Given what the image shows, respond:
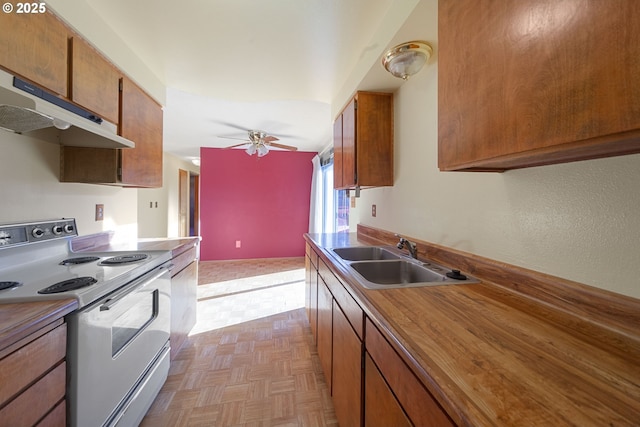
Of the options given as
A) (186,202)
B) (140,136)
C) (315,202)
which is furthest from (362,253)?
(186,202)

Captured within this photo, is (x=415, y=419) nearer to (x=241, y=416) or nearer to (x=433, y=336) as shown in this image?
(x=433, y=336)

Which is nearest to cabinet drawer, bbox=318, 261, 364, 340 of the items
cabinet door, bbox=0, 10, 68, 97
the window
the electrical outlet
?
cabinet door, bbox=0, 10, 68, 97

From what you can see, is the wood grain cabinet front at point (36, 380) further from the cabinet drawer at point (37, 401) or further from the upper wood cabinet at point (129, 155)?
the upper wood cabinet at point (129, 155)

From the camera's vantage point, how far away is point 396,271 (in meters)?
1.43

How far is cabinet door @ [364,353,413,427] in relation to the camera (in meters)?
0.67

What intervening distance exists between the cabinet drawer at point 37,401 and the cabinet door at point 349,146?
1762mm

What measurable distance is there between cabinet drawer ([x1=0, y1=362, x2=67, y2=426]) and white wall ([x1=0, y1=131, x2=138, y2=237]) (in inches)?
36.7

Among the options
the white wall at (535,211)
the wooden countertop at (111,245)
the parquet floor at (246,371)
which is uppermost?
the white wall at (535,211)

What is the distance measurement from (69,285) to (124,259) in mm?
470

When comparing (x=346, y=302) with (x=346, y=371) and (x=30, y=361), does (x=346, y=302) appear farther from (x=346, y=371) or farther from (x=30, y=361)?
(x=30, y=361)

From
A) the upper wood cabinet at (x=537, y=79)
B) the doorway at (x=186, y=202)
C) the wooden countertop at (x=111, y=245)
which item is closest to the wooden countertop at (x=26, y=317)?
the wooden countertop at (x=111, y=245)

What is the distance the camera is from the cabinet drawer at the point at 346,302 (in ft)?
3.12

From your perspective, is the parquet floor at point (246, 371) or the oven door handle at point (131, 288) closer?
the oven door handle at point (131, 288)

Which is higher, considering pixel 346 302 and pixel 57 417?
pixel 346 302
